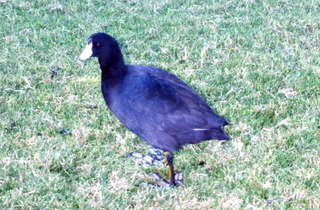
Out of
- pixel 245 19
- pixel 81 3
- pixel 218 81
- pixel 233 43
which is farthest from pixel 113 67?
pixel 81 3

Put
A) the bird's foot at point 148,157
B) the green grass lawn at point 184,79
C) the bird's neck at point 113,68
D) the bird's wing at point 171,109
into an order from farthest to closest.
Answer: the bird's foot at point 148,157 → the bird's neck at point 113,68 → the bird's wing at point 171,109 → the green grass lawn at point 184,79

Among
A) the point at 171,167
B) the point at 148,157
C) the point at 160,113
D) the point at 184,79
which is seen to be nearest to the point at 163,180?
the point at 171,167

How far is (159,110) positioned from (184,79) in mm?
1891

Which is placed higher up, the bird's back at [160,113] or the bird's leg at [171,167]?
the bird's back at [160,113]

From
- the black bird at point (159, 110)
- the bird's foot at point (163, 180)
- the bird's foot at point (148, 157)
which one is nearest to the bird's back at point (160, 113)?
the black bird at point (159, 110)

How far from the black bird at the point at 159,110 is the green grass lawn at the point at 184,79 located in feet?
0.97

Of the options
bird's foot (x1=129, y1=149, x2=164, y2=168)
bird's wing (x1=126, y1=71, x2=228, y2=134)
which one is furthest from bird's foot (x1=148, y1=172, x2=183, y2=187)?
bird's wing (x1=126, y1=71, x2=228, y2=134)

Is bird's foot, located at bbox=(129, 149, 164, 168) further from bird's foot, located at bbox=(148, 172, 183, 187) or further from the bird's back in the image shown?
the bird's back

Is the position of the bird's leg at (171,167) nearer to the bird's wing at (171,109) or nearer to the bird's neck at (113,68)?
the bird's wing at (171,109)

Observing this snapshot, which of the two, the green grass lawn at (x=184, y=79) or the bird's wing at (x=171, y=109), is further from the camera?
the bird's wing at (x=171, y=109)

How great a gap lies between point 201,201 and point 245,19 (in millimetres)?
4648

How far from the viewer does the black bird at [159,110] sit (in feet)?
13.6

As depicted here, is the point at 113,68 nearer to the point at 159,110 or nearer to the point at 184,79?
the point at 159,110

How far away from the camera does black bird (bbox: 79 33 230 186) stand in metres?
4.16
